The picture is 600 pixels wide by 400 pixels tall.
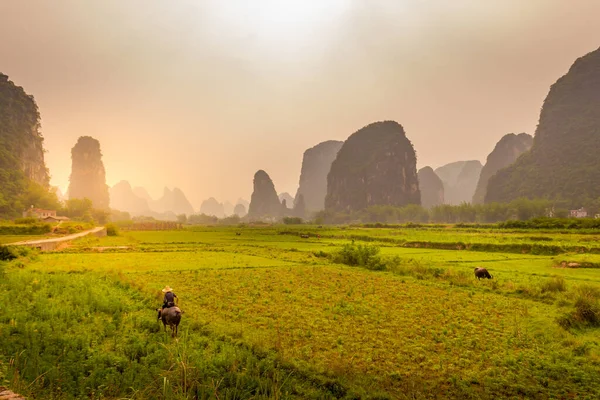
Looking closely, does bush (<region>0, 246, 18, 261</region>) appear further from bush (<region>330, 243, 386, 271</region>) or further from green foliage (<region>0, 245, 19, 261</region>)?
bush (<region>330, 243, 386, 271</region>)

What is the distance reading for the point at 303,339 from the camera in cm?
848

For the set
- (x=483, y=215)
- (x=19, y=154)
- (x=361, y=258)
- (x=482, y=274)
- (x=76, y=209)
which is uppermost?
(x=19, y=154)

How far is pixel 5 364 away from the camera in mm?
6332

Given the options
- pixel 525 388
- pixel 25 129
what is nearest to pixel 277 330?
pixel 525 388

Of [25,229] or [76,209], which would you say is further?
[76,209]

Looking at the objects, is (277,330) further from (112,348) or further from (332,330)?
(112,348)

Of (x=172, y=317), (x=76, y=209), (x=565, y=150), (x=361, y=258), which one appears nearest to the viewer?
(x=172, y=317)

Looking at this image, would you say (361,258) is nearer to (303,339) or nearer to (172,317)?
(303,339)

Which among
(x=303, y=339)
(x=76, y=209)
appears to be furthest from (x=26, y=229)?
(x=76, y=209)

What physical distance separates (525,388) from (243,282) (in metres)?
12.4

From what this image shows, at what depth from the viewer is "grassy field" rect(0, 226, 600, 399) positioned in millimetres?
6156

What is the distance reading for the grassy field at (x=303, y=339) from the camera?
20.2 feet

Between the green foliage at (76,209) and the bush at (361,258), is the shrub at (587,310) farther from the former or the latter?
the green foliage at (76,209)

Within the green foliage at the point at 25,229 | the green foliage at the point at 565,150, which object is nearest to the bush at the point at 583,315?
the green foliage at the point at 25,229
